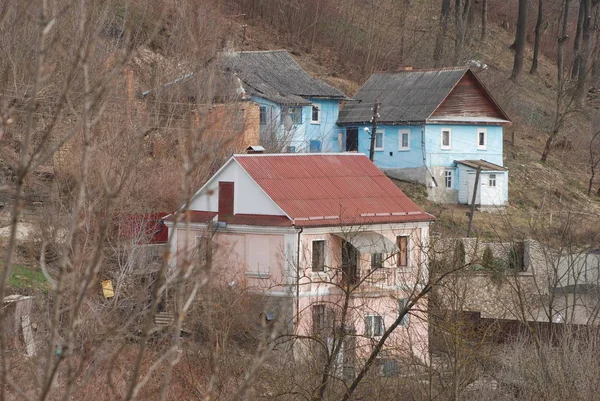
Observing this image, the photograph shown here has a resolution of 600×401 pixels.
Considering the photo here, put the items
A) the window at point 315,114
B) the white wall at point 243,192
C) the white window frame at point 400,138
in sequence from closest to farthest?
the white wall at point 243,192, the window at point 315,114, the white window frame at point 400,138

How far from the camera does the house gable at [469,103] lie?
33.4 metres

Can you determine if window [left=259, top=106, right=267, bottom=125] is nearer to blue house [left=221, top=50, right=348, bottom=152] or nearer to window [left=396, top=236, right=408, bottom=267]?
blue house [left=221, top=50, right=348, bottom=152]

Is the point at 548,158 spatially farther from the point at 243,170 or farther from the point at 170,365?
the point at 170,365

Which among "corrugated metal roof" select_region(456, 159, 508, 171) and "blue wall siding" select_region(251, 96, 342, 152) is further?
"corrugated metal roof" select_region(456, 159, 508, 171)

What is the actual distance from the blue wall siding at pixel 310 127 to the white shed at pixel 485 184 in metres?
4.39

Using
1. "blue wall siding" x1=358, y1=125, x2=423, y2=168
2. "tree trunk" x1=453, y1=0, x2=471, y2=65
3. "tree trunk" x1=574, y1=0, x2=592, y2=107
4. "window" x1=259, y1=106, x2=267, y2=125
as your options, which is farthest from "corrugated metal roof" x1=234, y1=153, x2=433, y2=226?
"tree trunk" x1=574, y1=0, x2=592, y2=107

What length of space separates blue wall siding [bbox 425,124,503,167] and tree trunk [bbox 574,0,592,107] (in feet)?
30.9

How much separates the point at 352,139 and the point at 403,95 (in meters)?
2.29

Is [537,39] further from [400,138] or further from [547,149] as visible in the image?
[400,138]

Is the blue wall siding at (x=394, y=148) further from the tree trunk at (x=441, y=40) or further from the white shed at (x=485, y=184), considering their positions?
the tree trunk at (x=441, y=40)

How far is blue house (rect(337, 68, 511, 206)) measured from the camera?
32.4 meters

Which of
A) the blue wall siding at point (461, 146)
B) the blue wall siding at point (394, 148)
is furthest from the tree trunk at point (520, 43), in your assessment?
the blue wall siding at point (394, 148)

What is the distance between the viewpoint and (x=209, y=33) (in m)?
28.9

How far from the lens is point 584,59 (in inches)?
1732
